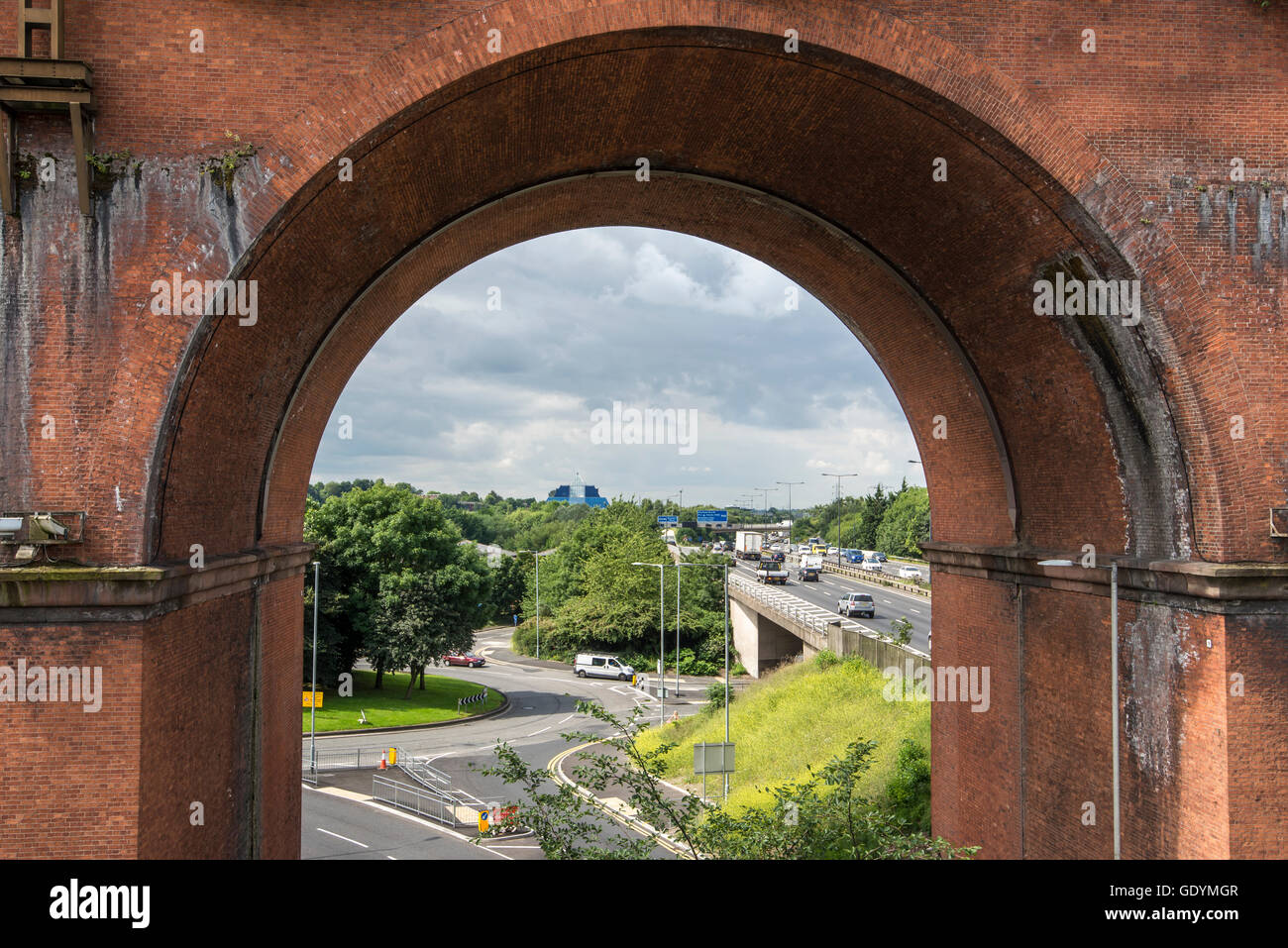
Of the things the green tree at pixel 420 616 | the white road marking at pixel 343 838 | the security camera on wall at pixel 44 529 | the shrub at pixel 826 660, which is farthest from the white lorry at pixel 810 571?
the security camera on wall at pixel 44 529

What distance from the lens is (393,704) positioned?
40406 mm

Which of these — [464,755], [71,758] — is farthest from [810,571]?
[71,758]

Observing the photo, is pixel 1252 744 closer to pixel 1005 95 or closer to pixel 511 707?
pixel 1005 95

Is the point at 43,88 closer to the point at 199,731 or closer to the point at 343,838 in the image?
the point at 199,731

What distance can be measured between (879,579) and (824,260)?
1917 inches

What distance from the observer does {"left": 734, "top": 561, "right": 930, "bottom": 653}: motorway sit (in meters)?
37.7

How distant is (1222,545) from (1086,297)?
2862 millimetres

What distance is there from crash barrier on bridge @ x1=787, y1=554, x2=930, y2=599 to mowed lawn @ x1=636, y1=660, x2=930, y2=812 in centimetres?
2252

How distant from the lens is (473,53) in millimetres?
8656

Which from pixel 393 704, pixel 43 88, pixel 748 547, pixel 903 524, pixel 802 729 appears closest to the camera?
pixel 43 88

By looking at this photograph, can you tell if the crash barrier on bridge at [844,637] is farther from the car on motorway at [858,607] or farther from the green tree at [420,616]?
the green tree at [420,616]

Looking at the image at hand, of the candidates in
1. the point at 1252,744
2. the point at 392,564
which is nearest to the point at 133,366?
the point at 1252,744

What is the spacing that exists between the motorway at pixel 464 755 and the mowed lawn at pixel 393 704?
0.98 m

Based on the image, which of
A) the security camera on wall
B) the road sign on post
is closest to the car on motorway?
the road sign on post
